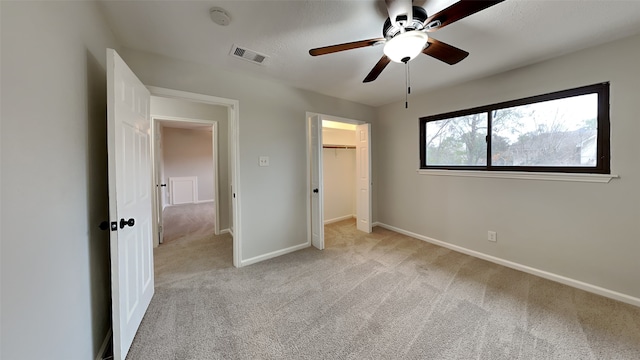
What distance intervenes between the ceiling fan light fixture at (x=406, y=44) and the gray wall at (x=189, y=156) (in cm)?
→ 710

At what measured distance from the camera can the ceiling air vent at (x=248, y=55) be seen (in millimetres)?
2105

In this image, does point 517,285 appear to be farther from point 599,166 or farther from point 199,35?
point 199,35

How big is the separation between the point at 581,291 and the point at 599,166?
1212mm

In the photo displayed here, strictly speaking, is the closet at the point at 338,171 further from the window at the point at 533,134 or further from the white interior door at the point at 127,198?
the white interior door at the point at 127,198

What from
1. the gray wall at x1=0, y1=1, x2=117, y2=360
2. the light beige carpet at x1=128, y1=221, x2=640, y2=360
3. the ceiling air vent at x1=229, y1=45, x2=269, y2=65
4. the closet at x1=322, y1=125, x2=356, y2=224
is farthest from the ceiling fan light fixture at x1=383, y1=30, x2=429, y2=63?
the closet at x1=322, y1=125, x2=356, y2=224

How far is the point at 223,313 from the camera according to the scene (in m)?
1.88

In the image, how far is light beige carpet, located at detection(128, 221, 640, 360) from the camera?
151 cm

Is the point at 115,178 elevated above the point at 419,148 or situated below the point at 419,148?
below

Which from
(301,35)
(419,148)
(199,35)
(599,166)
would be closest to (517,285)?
(599,166)

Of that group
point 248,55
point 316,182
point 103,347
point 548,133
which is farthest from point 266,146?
point 548,133

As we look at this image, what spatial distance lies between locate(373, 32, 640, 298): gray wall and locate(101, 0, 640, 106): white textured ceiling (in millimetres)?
252

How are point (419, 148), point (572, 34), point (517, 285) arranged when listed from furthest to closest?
point (419, 148) → point (517, 285) → point (572, 34)

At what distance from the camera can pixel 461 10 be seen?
1.20m

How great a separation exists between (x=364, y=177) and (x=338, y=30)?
2.62 metres
